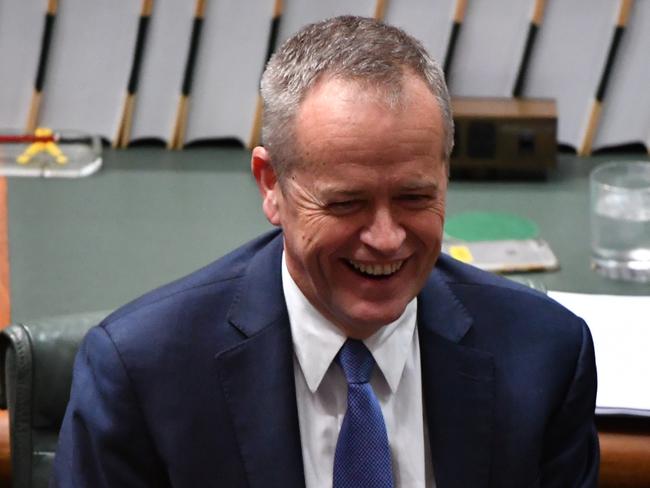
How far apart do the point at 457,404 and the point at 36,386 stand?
2.09 ft

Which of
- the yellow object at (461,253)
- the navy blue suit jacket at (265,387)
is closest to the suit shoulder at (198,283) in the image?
the navy blue suit jacket at (265,387)

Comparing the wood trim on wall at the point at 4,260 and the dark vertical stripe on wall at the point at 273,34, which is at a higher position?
the dark vertical stripe on wall at the point at 273,34

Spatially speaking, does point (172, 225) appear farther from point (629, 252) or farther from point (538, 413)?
point (538, 413)

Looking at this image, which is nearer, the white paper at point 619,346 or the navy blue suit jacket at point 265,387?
the navy blue suit jacket at point 265,387

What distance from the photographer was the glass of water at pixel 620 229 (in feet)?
9.52

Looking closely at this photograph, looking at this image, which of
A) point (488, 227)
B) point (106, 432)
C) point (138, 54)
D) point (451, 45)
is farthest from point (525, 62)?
point (106, 432)

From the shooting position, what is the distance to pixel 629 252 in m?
2.93

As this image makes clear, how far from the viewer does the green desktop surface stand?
9.30ft

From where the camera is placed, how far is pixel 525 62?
347 centimetres

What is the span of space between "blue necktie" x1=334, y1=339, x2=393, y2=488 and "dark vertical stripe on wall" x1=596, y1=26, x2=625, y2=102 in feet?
6.16

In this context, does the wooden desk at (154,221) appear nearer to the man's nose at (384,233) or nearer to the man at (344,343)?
the man at (344,343)

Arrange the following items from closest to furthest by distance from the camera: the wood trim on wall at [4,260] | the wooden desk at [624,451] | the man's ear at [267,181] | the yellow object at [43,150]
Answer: the man's ear at [267,181]
the wooden desk at [624,451]
the wood trim on wall at [4,260]
the yellow object at [43,150]

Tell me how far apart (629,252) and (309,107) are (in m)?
1.48

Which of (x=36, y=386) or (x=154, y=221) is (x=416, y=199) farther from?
(x=154, y=221)
